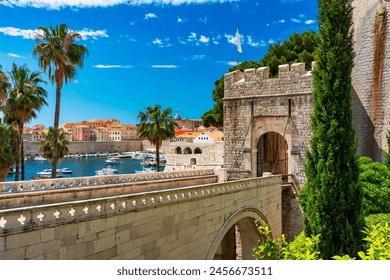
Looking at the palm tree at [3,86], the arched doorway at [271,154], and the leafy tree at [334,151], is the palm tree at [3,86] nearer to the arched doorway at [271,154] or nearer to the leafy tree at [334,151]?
the arched doorway at [271,154]

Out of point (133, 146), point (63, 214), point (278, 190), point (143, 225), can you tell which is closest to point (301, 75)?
point (278, 190)

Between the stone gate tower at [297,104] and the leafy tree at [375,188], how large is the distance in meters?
2.32

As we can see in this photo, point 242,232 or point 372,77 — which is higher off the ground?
point 372,77

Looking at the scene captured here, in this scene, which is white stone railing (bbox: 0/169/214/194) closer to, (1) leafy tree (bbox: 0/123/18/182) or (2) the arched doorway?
(2) the arched doorway

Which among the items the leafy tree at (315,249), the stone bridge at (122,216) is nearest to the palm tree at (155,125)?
the stone bridge at (122,216)

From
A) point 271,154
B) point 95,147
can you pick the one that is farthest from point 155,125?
point 95,147

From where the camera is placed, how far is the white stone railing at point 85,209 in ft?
18.6

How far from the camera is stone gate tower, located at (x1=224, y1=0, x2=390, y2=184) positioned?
15.4 m

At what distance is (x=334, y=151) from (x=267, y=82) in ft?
28.0

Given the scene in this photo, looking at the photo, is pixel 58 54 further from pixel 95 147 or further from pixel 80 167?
pixel 95 147

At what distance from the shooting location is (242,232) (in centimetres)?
1568
